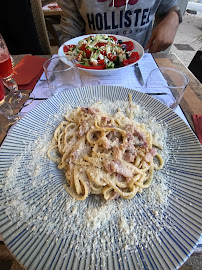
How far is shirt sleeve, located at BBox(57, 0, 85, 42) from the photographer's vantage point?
218 centimetres

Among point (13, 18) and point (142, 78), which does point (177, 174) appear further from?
point (13, 18)

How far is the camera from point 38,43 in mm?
2623

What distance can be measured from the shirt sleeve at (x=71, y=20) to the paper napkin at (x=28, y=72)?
0.73m

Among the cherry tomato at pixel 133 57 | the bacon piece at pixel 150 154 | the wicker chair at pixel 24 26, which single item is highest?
the bacon piece at pixel 150 154

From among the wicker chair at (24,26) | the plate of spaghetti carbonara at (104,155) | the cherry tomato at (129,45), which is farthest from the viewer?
the wicker chair at (24,26)

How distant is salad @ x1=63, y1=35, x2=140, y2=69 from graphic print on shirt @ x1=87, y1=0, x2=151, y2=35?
1.41 feet

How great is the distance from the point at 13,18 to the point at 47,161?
2434 mm

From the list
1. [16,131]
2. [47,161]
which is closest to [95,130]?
[47,161]

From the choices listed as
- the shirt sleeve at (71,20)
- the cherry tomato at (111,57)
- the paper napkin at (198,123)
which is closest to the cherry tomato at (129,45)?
the cherry tomato at (111,57)

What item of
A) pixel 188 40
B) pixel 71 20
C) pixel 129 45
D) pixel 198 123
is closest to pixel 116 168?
pixel 198 123

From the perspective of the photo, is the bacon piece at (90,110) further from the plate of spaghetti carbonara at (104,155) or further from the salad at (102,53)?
the salad at (102,53)

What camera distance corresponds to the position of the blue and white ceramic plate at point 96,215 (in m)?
0.64

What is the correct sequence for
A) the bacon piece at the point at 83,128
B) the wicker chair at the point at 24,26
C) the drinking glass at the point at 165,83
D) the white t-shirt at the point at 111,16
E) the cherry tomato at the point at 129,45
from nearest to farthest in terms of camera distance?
the bacon piece at the point at 83,128, the drinking glass at the point at 165,83, the cherry tomato at the point at 129,45, the white t-shirt at the point at 111,16, the wicker chair at the point at 24,26

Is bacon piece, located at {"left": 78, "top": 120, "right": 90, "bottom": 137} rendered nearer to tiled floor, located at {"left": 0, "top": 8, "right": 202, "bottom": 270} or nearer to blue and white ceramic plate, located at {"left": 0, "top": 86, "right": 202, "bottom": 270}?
blue and white ceramic plate, located at {"left": 0, "top": 86, "right": 202, "bottom": 270}
